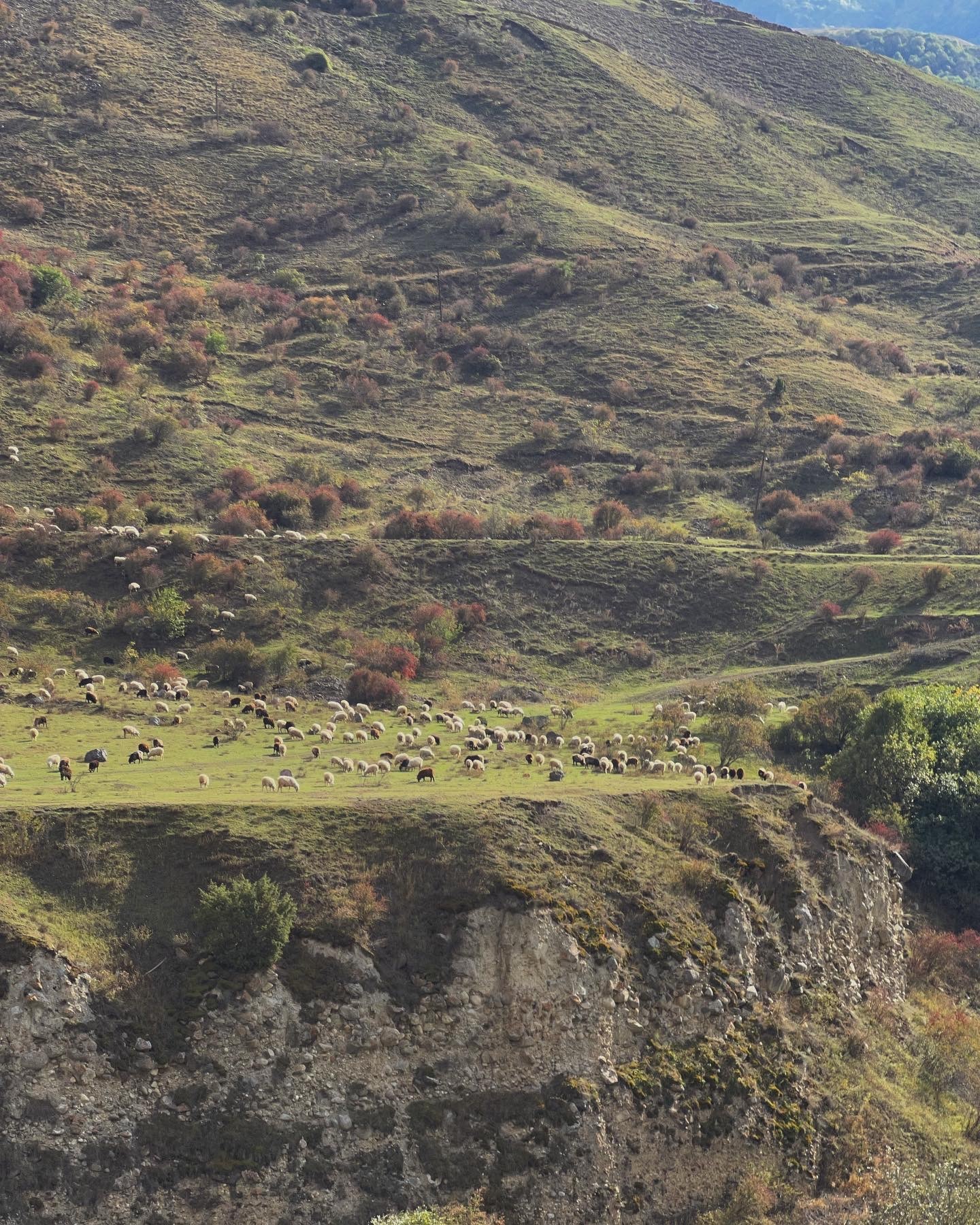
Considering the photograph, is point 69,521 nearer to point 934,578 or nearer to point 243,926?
point 243,926

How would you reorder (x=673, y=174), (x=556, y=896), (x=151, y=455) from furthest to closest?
(x=673, y=174) → (x=151, y=455) → (x=556, y=896)

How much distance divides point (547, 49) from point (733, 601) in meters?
121

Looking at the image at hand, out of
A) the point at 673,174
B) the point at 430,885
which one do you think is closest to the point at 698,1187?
the point at 430,885

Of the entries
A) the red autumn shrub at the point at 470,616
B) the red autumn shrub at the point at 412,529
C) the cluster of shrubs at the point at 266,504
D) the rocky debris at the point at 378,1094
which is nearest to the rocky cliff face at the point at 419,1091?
the rocky debris at the point at 378,1094

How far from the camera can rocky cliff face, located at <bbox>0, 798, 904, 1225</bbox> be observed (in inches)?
886

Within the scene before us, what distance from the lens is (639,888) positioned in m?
29.2

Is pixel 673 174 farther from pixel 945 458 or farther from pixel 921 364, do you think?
pixel 945 458

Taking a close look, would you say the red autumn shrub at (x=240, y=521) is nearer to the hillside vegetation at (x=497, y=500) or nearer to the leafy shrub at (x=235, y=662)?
the hillside vegetation at (x=497, y=500)

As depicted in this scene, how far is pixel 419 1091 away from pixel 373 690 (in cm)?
2989

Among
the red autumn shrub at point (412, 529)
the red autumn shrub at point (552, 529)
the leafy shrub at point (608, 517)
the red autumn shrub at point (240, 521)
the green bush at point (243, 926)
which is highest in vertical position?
the green bush at point (243, 926)

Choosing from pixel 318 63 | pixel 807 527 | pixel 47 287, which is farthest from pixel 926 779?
pixel 318 63

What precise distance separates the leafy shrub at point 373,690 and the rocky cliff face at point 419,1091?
26.6 m

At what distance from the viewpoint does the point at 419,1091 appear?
24578mm

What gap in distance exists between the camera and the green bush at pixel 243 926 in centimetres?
2464
